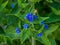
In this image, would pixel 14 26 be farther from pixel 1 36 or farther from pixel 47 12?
pixel 47 12

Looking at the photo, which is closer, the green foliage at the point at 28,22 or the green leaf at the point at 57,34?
the green foliage at the point at 28,22

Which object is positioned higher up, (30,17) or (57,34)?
(30,17)

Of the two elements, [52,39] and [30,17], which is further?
[52,39]

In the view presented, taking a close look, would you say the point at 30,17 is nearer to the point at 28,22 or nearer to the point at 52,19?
the point at 28,22

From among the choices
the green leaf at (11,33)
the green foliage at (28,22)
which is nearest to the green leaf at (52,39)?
the green foliage at (28,22)

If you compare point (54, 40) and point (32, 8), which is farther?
point (54, 40)

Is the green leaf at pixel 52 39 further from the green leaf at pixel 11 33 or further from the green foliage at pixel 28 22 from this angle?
the green leaf at pixel 11 33

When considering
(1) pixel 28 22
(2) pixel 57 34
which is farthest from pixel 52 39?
(1) pixel 28 22

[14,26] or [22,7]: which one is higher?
[22,7]

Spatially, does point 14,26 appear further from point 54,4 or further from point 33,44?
point 54,4

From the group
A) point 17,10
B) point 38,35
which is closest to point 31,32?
point 38,35

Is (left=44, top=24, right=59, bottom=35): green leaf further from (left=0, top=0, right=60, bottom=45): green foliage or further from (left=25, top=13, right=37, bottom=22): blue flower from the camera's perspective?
(left=25, top=13, right=37, bottom=22): blue flower
